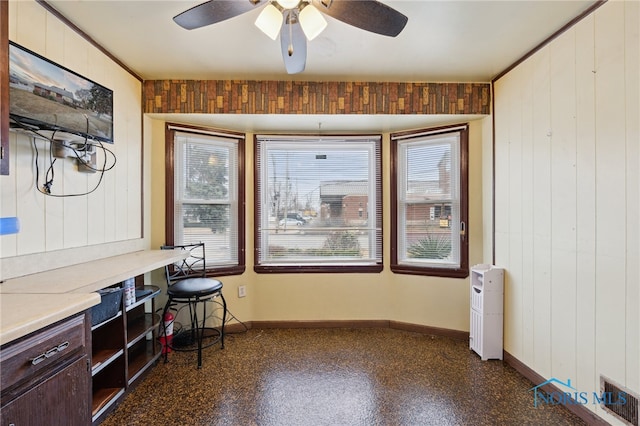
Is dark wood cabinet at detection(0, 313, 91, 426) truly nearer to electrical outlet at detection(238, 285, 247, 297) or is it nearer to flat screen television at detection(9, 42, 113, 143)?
flat screen television at detection(9, 42, 113, 143)

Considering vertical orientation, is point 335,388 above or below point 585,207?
below

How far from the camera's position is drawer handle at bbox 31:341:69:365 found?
102cm

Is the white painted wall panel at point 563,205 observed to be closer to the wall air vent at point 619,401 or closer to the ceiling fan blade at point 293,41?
the wall air vent at point 619,401

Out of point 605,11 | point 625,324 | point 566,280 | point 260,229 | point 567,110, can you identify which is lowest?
point 625,324

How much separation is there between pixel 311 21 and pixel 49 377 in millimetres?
1883

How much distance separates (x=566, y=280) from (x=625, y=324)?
1.20 feet

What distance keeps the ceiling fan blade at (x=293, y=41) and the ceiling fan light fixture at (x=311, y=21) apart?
0.09 m

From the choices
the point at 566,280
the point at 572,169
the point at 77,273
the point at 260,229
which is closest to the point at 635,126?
the point at 572,169

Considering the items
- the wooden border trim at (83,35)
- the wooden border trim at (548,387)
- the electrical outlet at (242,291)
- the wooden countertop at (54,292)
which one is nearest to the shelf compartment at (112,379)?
the wooden countertop at (54,292)

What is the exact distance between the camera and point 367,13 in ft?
4.43

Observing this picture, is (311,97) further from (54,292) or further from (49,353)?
(49,353)

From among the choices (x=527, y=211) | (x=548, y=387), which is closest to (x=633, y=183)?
(x=527, y=211)

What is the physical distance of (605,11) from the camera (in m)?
1.55

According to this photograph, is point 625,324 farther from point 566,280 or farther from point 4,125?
point 4,125
